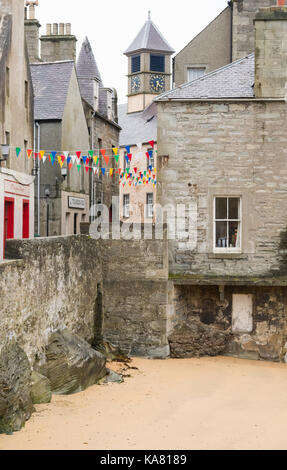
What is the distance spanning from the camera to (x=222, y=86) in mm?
15250

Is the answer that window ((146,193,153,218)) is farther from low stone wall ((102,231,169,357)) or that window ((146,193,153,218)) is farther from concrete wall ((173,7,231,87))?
low stone wall ((102,231,169,357))

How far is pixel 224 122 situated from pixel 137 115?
111 ft

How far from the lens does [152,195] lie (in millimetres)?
40000

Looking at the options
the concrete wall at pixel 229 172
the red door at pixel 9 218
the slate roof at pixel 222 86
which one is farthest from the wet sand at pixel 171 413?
the slate roof at pixel 222 86

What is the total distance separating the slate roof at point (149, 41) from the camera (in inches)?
2174

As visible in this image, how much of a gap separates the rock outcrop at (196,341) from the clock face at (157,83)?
41050 mm

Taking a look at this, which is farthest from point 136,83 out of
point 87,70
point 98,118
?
point 98,118

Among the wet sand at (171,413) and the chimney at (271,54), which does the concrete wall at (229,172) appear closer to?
the chimney at (271,54)

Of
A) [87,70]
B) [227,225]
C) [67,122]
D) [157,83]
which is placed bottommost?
[227,225]

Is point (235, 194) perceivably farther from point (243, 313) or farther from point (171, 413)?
point (171, 413)

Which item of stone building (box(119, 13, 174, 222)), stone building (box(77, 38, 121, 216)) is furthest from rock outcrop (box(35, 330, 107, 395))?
stone building (box(119, 13, 174, 222))

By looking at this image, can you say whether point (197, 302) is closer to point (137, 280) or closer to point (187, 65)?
point (137, 280)

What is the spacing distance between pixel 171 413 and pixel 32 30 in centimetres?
1706
